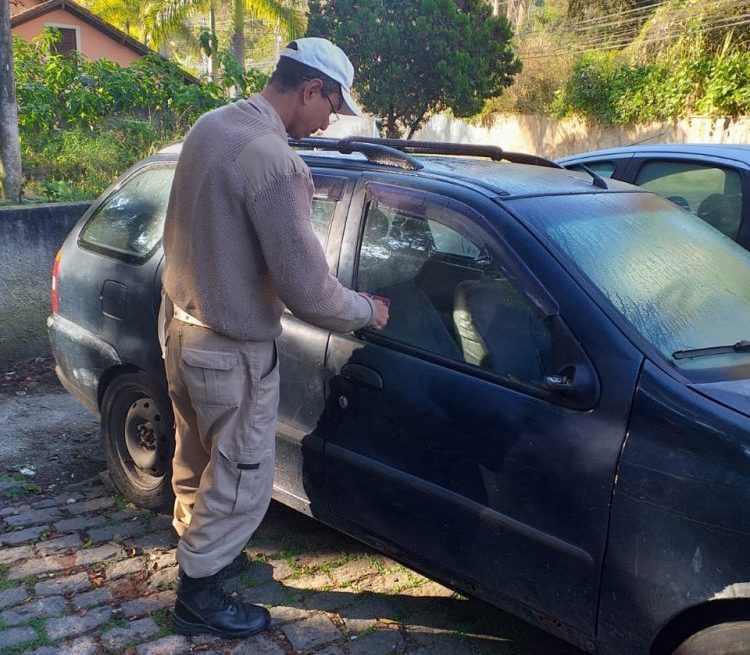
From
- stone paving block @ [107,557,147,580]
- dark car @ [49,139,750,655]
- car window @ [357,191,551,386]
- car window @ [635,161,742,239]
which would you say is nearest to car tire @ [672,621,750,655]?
dark car @ [49,139,750,655]

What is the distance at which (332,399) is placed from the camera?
3.17 meters

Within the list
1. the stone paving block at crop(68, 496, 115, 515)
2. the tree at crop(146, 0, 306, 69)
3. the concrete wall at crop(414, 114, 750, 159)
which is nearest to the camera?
the stone paving block at crop(68, 496, 115, 515)

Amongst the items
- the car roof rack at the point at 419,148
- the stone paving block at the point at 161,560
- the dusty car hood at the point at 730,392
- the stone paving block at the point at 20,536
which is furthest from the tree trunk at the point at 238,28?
the dusty car hood at the point at 730,392

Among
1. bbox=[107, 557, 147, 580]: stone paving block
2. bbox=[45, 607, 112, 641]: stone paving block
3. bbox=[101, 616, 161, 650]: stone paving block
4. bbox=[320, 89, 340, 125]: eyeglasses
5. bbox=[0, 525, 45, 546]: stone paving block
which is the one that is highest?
bbox=[320, 89, 340, 125]: eyeglasses

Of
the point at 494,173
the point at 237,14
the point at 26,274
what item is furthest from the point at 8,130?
the point at 237,14

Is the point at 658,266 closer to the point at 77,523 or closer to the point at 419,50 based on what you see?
the point at 77,523

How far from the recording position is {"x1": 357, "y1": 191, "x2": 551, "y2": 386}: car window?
2732 millimetres

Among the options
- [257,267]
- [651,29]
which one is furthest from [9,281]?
[651,29]

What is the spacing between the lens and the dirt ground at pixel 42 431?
14.9ft

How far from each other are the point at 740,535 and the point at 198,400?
1.70m

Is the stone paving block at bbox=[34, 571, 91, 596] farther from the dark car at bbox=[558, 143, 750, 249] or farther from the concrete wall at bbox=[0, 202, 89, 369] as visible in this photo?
the dark car at bbox=[558, 143, 750, 249]

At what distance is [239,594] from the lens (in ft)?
11.1

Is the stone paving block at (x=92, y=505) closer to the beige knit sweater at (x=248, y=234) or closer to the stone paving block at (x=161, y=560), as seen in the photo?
the stone paving block at (x=161, y=560)

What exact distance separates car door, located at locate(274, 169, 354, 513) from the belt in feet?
1.87
